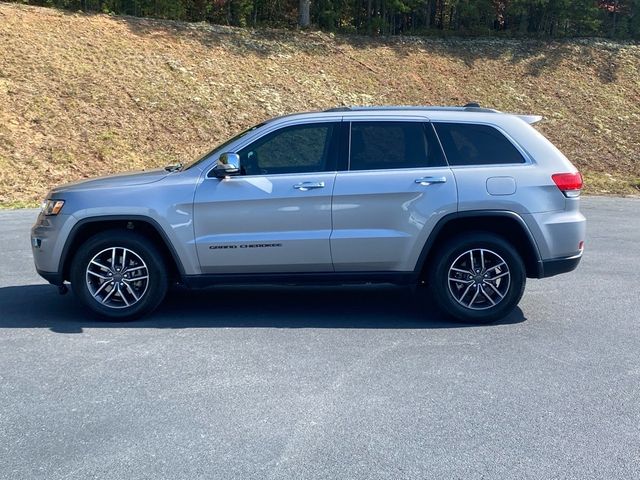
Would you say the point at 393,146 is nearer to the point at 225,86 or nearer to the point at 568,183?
the point at 568,183

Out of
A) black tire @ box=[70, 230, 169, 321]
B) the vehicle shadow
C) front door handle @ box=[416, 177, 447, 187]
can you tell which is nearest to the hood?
black tire @ box=[70, 230, 169, 321]

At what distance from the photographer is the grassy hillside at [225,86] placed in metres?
18.2

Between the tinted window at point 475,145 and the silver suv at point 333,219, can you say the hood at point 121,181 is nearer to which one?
the silver suv at point 333,219

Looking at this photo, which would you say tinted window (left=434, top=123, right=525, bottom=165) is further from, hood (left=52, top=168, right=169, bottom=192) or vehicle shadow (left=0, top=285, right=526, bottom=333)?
hood (left=52, top=168, right=169, bottom=192)

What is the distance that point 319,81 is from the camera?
78.3ft

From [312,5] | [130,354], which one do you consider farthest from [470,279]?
[312,5]

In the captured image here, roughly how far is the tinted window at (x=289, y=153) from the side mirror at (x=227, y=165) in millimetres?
177

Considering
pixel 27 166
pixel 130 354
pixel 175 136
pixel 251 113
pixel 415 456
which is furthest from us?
pixel 251 113

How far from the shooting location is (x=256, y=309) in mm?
7152

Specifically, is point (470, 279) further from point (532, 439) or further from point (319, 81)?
point (319, 81)

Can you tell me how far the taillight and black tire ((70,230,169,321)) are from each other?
11.7ft

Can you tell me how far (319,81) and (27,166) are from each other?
1031 centimetres

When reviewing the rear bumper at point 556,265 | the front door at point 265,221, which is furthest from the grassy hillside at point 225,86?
the rear bumper at point 556,265

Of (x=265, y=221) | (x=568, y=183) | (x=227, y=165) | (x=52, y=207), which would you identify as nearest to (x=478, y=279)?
(x=568, y=183)
